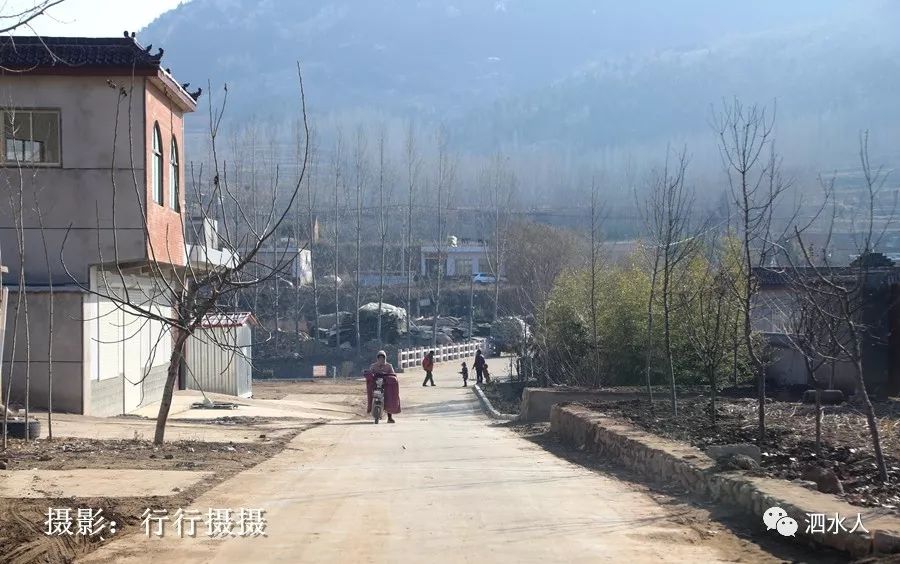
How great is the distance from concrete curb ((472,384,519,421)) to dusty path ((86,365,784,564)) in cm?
1255

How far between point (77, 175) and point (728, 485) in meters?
16.6

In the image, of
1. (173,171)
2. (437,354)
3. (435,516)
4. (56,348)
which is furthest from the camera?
(437,354)

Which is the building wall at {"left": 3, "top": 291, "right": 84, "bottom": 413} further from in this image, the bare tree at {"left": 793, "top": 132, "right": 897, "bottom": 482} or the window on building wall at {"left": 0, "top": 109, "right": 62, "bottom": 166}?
the bare tree at {"left": 793, "top": 132, "right": 897, "bottom": 482}

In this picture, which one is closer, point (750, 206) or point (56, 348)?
point (750, 206)

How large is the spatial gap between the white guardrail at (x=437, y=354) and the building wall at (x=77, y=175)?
3737cm

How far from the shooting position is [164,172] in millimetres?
23844

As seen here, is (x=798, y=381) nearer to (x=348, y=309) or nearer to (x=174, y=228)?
(x=174, y=228)

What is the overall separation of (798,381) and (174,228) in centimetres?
1702

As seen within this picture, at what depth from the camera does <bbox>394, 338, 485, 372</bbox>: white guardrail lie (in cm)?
5953

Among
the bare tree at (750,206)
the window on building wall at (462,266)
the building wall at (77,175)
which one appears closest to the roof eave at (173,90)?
the building wall at (77,175)

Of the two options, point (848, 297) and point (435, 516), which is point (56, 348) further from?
point (848, 297)

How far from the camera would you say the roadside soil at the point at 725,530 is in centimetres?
784

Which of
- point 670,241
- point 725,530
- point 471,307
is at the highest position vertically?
point 670,241

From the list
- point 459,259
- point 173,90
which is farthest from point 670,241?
point 459,259
